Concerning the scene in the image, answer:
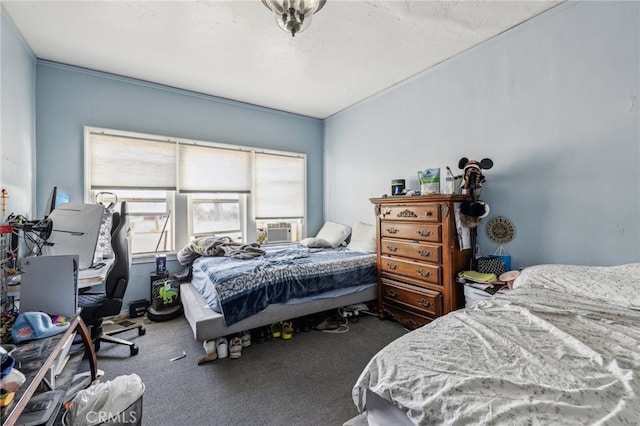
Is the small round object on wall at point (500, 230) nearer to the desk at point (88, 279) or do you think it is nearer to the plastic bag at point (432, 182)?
the plastic bag at point (432, 182)

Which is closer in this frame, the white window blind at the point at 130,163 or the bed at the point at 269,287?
the bed at the point at 269,287

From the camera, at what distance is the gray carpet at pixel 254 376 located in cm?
160

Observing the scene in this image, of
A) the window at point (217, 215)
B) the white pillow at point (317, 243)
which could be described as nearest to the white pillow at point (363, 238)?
the white pillow at point (317, 243)

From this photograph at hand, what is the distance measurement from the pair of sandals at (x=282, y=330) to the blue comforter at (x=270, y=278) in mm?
309

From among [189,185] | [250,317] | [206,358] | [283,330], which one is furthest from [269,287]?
[189,185]

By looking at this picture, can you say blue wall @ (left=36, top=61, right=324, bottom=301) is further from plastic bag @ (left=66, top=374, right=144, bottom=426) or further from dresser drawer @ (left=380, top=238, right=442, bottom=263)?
dresser drawer @ (left=380, top=238, right=442, bottom=263)

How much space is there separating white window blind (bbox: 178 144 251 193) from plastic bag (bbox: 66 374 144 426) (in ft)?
8.51

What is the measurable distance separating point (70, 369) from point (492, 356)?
284 cm

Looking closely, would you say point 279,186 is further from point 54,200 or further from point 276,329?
point 54,200

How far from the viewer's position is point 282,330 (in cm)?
256

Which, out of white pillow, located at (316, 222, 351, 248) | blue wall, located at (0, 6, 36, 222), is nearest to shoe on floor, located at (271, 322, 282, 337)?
white pillow, located at (316, 222, 351, 248)

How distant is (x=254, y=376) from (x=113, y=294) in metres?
1.34

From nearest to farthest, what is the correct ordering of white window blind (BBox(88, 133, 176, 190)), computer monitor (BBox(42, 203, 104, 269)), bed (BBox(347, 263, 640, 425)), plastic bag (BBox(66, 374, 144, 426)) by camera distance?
bed (BBox(347, 263, 640, 425)), plastic bag (BBox(66, 374, 144, 426)), computer monitor (BBox(42, 203, 104, 269)), white window blind (BBox(88, 133, 176, 190))

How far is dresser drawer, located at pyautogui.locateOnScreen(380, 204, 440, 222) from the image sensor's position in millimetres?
2402
